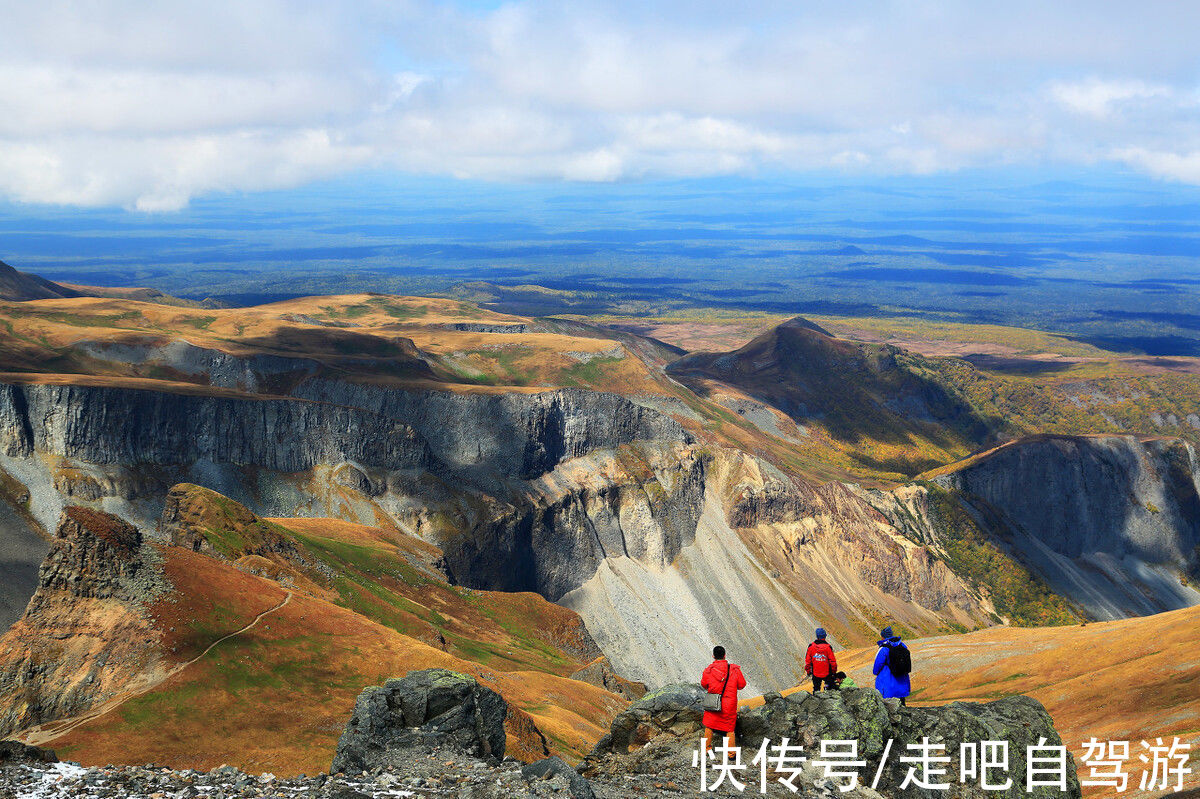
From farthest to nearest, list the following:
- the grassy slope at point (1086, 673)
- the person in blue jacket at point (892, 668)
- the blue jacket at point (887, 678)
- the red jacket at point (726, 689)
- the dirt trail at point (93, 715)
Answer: the grassy slope at point (1086, 673), the dirt trail at point (93, 715), the blue jacket at point (887, 678), the person in blue jacket at point (892, 668), the red jacket at point (726, 689)

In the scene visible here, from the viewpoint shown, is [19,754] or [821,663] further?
[821,663]

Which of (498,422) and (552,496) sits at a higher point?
(498,422)

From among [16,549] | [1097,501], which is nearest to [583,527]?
[16,549]

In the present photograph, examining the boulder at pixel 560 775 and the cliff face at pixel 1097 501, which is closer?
the boulder at pixel 560 775

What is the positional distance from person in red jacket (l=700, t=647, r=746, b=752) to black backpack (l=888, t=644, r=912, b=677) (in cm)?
507

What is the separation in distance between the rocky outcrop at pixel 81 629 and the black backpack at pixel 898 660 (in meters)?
33.0

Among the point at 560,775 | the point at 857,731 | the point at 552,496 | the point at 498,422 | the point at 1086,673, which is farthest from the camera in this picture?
the point at 498,422

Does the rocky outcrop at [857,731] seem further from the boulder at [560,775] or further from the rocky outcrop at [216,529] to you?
the rocky outcrop at [216,529]

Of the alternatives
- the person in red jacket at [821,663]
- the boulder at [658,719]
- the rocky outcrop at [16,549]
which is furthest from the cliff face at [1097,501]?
the rocky outcrop at [16,549]

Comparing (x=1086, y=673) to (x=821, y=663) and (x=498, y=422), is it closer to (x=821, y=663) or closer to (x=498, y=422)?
(x=821, y=663)

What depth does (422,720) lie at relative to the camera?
31.0 meters

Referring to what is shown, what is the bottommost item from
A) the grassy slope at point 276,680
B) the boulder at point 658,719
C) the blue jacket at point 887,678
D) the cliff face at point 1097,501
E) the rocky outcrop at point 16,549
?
the cliff face at point 1097,501

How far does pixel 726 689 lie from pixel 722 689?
0.14 metres

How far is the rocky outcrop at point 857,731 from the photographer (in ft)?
79.8
